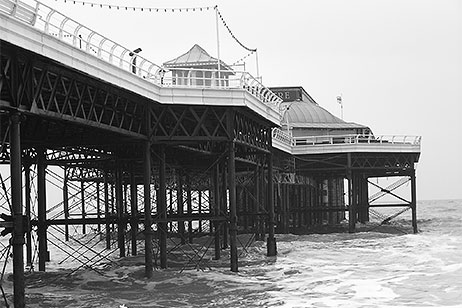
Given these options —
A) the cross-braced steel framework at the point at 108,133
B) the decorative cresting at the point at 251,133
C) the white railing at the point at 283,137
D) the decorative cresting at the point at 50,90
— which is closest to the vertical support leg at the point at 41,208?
the cross-braced steel framework at the point at 108,133

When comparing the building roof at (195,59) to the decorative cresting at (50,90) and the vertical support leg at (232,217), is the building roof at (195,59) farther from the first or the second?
the decorative cresting at (50,90)

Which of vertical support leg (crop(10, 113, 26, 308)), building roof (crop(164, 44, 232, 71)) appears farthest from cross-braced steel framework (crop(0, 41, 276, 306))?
building roof (crop(164, 44, 232, 71))

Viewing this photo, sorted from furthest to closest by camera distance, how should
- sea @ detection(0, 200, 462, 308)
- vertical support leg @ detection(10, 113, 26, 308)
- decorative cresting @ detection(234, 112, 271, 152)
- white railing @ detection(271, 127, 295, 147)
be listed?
white railing @ detection(271, 127, 295, 147)
decorative cresting @ detection(234, 112, 271, 152)
sea @ detection(0, 200, 462, 308)
vertical support leg @ detection(10, 113, 26, 308)

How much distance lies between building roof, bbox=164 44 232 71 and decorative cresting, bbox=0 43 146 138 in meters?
17.2

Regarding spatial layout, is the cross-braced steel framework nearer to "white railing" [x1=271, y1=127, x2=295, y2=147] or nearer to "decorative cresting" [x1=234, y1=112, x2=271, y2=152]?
"decorative cresting" [x1=234, y1=112, x2=271, y2=152]

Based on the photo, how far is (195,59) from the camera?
50.6 meters

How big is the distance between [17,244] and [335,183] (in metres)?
75.2

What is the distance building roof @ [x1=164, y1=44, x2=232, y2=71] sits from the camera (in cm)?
4944

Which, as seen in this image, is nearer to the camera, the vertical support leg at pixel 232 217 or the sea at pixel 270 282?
the sea at pixel 270 282

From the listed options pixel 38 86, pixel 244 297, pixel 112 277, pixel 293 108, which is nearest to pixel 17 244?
pixel 38 86

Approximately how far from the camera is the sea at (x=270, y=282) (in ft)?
87.4

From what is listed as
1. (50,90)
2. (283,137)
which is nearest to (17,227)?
(50,90)

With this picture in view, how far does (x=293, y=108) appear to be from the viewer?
89.6 metres

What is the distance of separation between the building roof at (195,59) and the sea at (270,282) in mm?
12298
